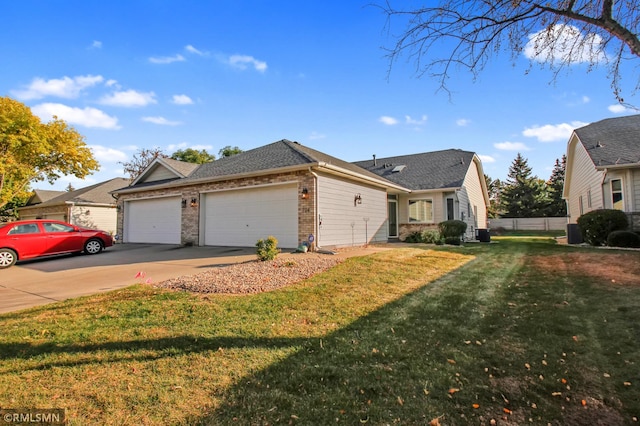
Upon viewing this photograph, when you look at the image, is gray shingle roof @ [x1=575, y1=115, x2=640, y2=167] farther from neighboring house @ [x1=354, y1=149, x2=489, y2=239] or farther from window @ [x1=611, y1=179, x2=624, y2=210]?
neighboring house @ [x1=354, y1=149, x2=489, y2=239]

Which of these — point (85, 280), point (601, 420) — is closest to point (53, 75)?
point (85, 280)

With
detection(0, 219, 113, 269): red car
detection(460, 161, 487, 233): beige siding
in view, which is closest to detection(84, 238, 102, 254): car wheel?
detection(0, 219, 113, 269): red car

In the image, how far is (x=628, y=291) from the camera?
5227 millimetres

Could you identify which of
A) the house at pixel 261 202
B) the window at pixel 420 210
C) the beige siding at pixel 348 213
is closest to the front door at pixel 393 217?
the house at pixel 261 202

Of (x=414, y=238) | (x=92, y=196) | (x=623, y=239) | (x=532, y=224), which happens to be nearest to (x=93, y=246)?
(x=414, y=238)

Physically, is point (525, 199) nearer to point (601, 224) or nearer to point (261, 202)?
point (601, 224)

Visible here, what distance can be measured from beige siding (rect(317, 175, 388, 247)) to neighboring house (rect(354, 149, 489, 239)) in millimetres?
2370

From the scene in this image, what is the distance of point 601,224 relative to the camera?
1093 cm

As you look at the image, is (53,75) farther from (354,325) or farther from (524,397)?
(524,397)

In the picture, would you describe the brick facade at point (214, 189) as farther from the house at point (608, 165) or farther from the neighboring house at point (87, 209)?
the house at point (608, 165)

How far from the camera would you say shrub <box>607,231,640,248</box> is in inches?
388

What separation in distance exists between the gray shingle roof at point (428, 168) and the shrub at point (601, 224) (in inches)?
212

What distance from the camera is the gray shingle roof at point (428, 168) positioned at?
16.5 m

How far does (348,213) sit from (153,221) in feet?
33.0
